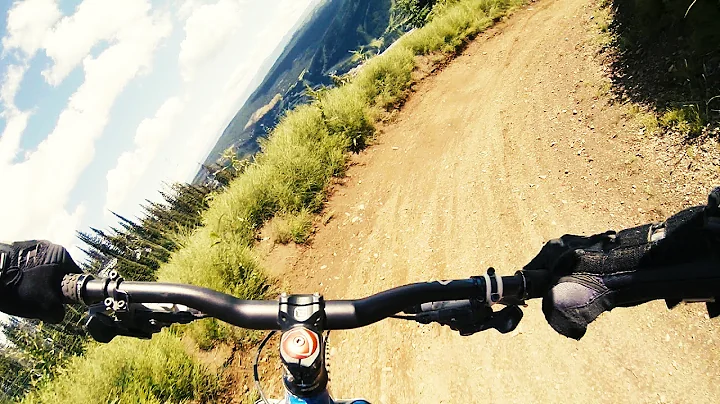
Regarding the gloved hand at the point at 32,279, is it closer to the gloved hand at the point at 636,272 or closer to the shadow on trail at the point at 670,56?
the gloved hand at the point at 636,272

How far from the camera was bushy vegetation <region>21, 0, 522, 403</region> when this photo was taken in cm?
436

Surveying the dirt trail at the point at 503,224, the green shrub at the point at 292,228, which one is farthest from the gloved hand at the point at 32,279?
the green shrub at the point at 292,228

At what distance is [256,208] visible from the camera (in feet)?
23.9

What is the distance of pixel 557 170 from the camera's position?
6.45 m

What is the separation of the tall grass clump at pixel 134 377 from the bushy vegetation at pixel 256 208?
0.03ft

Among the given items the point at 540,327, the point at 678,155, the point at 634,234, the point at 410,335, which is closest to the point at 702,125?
the point at 678,155

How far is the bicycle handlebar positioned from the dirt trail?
3057 mm

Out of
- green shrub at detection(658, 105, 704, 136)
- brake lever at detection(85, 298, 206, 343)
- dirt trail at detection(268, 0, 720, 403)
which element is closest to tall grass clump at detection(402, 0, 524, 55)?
dirt trail at detection(268, 0, 720, 403)

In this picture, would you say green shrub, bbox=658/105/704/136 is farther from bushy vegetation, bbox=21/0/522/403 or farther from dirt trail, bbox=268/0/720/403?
bushy vegetation, bbox=21/0/522/403

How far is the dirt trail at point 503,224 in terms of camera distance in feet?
12.8

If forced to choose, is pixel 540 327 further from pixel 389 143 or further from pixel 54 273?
pixel 389 143

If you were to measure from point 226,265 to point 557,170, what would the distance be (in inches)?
201

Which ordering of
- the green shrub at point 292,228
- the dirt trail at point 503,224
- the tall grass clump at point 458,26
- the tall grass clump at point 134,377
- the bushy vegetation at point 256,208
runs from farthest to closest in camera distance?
the tall grass clump at point 458,26
the green shrub at point 292,228
the bushy vegetation at point 256,208
the tall grass clump at point 134,377
the dirt trail at point 503,224

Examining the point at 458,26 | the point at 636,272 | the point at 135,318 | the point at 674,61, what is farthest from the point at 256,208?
the point at 458,26
